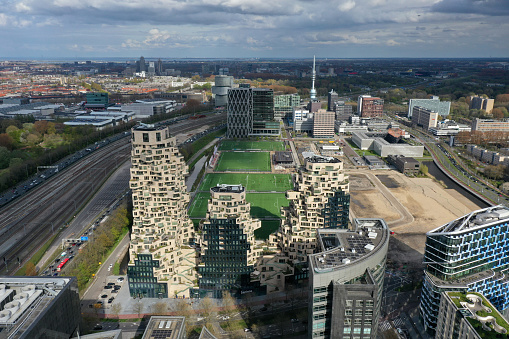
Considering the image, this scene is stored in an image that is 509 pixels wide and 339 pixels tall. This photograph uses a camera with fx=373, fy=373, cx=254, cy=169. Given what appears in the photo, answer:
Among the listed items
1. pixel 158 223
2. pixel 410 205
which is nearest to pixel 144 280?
pixel 158 223

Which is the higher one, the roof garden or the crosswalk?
the roof garden

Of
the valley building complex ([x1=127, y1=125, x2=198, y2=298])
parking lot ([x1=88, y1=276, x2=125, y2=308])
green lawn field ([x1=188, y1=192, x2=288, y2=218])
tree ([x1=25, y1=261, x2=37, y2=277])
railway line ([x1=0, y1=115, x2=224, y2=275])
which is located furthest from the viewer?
green lawn field ([x1=188, y1=192, x2=288, y2=218])

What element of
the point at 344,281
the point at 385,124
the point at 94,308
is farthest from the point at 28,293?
the point at 385,124

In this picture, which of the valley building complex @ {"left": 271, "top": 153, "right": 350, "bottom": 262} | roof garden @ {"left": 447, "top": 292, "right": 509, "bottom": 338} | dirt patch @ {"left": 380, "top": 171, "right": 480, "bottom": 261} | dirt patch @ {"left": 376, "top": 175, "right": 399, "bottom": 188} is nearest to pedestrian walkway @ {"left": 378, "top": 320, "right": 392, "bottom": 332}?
roof garden @ {"left": 447, "top": 292, "right": 509, "bottom": 338}

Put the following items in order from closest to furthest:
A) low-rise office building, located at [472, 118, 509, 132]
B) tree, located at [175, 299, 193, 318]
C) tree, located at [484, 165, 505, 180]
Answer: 1. tree, located at [175, 299, 193, 318]
2. tree, located at [484, 165, 505, 180]
3. low-rise office building, located at [472, 118, 509, 132]

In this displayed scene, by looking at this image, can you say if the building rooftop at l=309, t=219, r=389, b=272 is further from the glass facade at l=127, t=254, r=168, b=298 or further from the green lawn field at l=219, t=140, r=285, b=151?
the green lawn field at l=219, t=140, r=285, b=151
